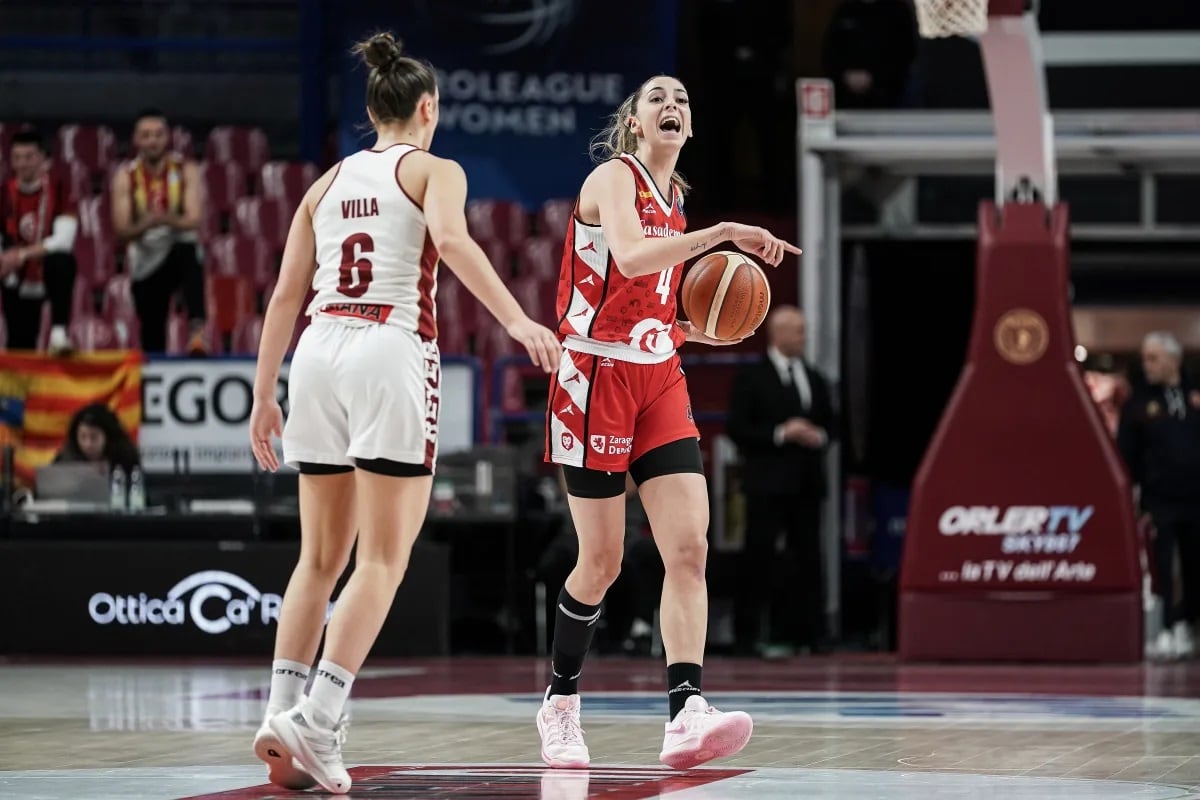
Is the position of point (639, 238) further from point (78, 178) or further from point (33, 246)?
point (78, 178)

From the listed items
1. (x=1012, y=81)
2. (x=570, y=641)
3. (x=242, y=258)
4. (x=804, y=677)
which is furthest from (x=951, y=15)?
(x=242, y=258)

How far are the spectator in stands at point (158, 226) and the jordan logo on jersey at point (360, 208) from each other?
9.29 m

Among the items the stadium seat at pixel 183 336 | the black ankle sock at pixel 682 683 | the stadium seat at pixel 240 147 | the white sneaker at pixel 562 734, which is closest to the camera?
the black ankle sock at pixel 682 683

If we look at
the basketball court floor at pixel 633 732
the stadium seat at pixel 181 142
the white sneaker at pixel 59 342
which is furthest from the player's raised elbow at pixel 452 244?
the stadium seat at pixel 181 142

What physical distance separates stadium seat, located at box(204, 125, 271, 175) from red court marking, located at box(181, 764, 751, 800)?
1154cm

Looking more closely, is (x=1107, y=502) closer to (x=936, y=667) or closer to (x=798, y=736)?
(x=936, y=667)

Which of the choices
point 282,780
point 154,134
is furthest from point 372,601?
point 154,134

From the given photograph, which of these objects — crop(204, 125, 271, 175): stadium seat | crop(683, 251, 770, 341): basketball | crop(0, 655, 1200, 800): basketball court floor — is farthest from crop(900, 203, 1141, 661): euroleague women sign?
crop(204, 125, 271, 175): stadium seat

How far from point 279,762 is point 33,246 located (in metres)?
10.4

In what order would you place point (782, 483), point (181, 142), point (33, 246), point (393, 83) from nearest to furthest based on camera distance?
point (393, 83), point (782, 483), point (33, 246), point (181, 142)

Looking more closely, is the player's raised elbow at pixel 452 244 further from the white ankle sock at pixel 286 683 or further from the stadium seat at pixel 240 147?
the stadium seat at pixel 240 147

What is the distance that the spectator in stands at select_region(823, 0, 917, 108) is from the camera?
52.5 ft

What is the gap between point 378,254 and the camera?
5.84 m

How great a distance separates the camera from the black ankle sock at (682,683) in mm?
6129
